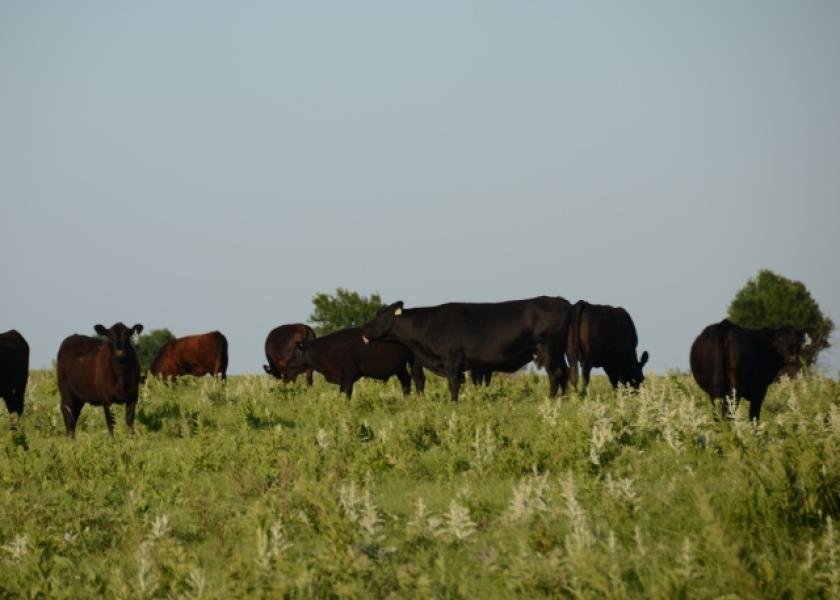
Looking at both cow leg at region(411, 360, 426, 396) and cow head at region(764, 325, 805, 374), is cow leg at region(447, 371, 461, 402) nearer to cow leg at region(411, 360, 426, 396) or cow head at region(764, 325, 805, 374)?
cow leg at region(411, 360, 426, 396)

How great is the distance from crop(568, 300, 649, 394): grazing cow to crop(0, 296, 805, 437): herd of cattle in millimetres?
20

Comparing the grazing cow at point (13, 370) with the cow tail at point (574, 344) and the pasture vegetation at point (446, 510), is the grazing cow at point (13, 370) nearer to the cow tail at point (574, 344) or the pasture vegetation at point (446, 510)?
the pasture vegetation at point (446, 510)

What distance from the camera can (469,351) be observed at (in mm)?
21359

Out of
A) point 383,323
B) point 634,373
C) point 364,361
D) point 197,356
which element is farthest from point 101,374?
point 197,356

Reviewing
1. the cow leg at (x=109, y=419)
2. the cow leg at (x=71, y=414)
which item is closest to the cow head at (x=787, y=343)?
the cow leg at (x=109, y=419)

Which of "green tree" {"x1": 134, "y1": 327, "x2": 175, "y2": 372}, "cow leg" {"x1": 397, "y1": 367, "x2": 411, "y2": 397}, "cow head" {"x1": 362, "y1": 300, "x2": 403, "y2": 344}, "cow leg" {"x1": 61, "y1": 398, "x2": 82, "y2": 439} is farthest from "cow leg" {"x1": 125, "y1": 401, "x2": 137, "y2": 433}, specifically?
"green tree" {"x1": 134, "y1": 327, "x2": 175, "y2": 372}

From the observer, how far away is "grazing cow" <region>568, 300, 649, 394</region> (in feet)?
71.7

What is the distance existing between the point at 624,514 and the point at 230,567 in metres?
3.02

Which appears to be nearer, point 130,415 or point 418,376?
point 130,415

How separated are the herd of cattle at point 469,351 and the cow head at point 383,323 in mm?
25

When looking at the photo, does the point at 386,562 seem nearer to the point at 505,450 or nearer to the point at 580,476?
the point at 580,476

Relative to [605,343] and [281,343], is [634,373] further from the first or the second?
[281,343]

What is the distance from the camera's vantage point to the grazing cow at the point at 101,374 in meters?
19.5

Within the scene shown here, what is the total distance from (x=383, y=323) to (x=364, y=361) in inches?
57.0
